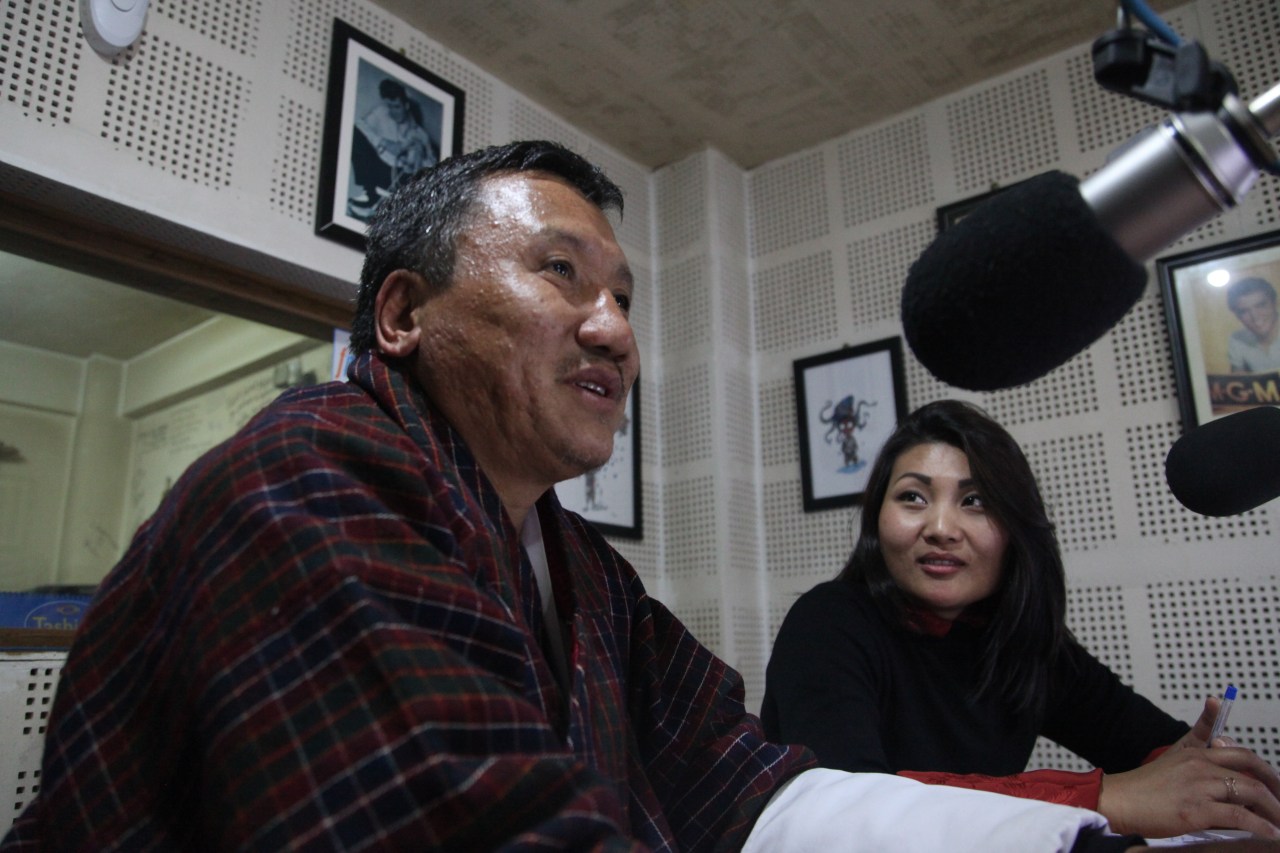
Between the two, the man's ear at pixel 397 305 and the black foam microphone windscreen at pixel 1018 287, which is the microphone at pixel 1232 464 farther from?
the man's ear at pixel 397 305

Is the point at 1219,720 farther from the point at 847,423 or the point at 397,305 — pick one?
the point at 847,423

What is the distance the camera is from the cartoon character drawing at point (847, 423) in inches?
122

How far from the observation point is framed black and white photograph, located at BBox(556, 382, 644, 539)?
305 cm

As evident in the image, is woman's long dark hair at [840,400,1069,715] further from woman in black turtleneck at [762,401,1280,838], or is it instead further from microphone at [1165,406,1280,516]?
microphone at [1165,406,1280,516]

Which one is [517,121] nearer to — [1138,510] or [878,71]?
[878,71]

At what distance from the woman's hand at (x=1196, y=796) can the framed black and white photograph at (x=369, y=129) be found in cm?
213

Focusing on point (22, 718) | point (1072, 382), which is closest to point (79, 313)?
point (22, 718)

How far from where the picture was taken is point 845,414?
3168mm

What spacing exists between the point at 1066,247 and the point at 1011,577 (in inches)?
55.2

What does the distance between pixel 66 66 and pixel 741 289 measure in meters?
2.29

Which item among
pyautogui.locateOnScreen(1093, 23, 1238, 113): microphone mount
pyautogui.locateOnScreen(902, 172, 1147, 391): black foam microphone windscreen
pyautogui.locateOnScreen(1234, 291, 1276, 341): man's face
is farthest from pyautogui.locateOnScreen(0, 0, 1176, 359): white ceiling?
pyautogui.locateOnScreen(1093, 23, 1238, 113): microphone mount

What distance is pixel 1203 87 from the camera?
540 millimetres

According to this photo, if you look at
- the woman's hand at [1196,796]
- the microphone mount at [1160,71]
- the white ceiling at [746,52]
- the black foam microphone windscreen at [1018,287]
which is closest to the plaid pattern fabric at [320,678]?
the black foam microphone windscreen at [1018,287]

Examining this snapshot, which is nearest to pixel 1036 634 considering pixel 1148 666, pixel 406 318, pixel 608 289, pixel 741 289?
pixel 1148 666
